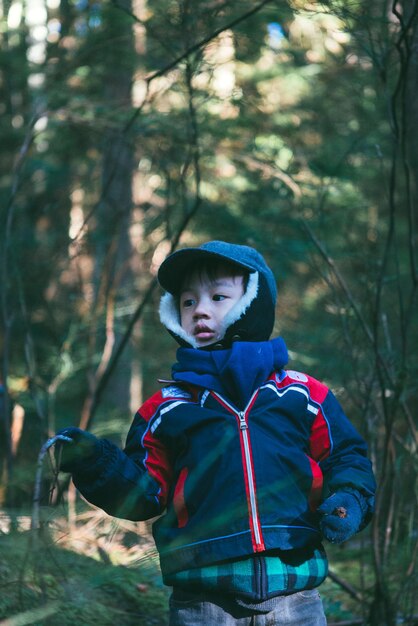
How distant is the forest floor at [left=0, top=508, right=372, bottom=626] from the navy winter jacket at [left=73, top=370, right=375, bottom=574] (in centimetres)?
13

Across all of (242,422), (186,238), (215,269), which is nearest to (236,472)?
(242,422)

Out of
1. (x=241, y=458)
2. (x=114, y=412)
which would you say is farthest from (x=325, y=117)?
(x=241, y=458)

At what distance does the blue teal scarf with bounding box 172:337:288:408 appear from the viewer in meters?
2.44

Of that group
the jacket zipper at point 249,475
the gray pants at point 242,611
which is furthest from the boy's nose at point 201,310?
the gray pants at point 242,611

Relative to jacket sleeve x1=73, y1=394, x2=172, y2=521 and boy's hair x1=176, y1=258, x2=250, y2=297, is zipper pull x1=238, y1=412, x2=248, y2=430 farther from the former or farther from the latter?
boy's hair x1=176, y1=258, x2=250, y2=297

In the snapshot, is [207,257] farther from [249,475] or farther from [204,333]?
[249,475]

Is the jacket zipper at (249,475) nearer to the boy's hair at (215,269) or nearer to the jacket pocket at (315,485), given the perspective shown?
the jacket pocket at (315,485)

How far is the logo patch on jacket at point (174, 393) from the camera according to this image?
2.55 meters

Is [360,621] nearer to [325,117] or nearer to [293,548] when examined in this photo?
[293,548]

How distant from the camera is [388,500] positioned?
387cm

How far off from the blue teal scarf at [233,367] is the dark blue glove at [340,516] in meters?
0.42

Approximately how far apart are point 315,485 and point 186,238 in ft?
27.1

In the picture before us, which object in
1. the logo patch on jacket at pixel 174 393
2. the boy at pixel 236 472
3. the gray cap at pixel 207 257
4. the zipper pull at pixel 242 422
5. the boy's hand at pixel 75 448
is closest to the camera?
the boy's hand at pixel 75 448

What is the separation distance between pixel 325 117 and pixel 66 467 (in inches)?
414
